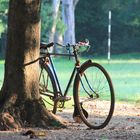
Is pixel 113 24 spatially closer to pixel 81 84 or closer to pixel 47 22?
pixel 47 22

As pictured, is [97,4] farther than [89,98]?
Yes

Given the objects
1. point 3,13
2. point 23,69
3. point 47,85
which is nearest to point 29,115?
point 23,69

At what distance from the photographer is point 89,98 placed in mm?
7824

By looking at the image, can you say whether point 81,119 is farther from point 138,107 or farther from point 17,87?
point 138,107

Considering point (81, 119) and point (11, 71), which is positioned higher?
point (11, 71)

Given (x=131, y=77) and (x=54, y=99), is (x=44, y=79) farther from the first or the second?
(x=131, y=77)

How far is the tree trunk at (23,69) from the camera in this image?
732cm

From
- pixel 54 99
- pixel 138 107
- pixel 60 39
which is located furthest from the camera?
pixel 60 39

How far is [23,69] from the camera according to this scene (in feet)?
24.3

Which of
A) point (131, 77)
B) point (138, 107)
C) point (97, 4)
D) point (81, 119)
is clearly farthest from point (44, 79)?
point (97, 4)

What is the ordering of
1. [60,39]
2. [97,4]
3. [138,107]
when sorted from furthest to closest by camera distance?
[97,4] → [60,39] → [138,107]

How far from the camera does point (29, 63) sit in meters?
7.47

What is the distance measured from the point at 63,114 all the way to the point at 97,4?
39704 mm

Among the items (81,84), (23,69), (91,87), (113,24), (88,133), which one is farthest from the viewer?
(113,24)
